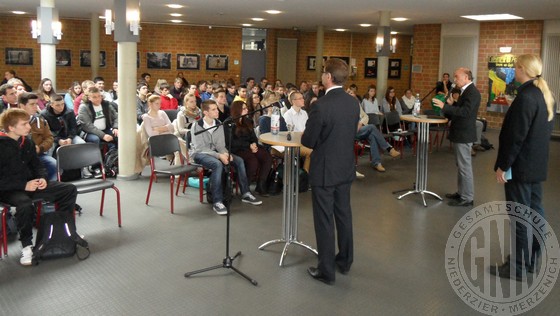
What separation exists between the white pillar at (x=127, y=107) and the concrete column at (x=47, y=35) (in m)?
2.47

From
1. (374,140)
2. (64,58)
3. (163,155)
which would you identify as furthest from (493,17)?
(64,58)

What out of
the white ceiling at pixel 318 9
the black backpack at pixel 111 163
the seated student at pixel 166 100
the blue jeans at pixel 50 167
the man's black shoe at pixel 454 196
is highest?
the white ceiling at pixel 318 9

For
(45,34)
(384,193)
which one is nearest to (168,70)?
(45,34)

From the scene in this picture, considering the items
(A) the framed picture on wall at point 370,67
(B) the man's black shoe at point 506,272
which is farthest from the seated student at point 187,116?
(A) the framed picture on wall at point 370,67

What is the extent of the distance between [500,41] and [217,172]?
11.0 m

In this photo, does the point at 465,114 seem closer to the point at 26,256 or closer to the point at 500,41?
the point at 26,256

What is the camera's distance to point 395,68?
2148 cm

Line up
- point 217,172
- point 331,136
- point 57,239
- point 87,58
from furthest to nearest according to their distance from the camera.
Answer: point 87,58 → point 217,172 → point 57,239 → point 331,136

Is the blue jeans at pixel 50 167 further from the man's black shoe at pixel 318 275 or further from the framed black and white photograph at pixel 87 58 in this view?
the framed black and white photograph at pixel 87 58

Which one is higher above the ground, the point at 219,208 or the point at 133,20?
the point at 133,20

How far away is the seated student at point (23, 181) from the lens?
4422 millimetres

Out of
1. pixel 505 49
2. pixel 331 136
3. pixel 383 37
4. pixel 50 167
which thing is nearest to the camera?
pixel 331 136

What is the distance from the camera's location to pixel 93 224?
18.0 feet

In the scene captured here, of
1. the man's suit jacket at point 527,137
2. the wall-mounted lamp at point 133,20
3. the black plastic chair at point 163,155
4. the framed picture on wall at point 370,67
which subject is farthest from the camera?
the framed picture on wall at point 370,67
